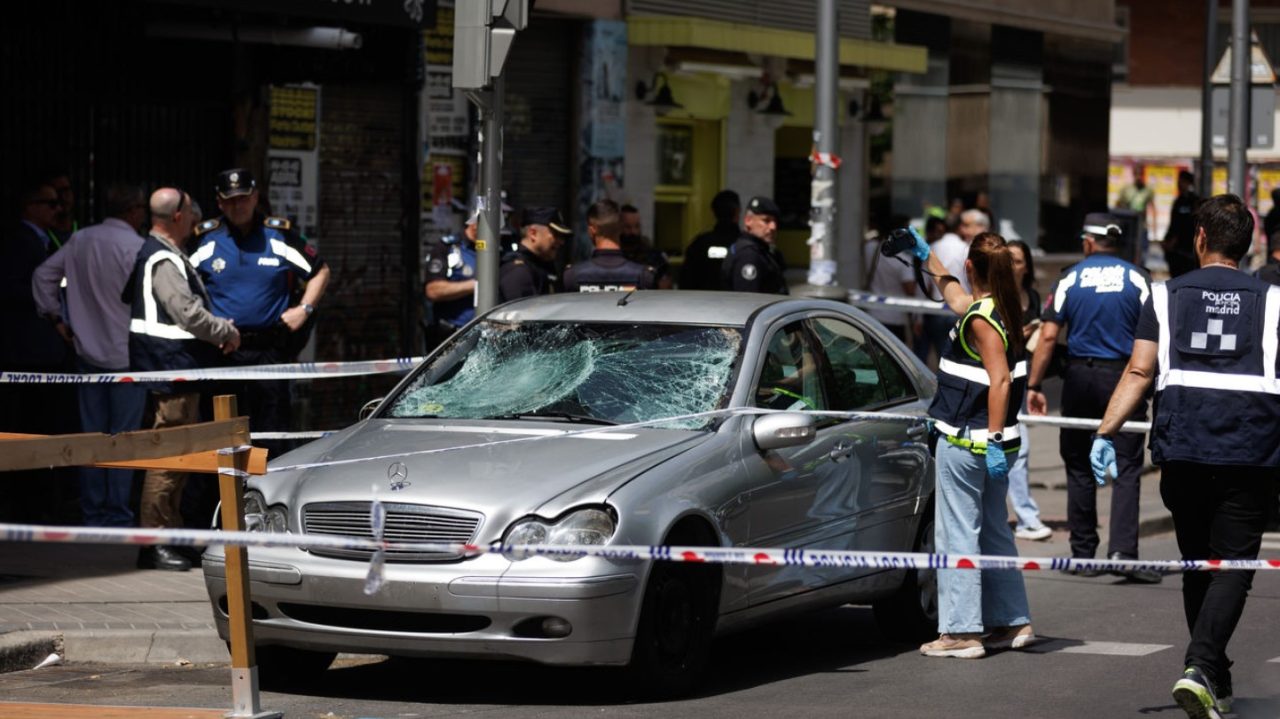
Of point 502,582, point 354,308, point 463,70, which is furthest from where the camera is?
point 354,308

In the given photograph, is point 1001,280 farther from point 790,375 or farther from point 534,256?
point 534,256

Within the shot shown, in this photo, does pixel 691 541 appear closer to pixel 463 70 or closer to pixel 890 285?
pixel 463 70

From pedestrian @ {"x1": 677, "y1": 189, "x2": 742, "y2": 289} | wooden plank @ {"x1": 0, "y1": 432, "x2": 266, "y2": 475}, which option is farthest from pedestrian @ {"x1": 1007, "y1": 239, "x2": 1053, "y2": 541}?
wooden plank @ {"x1": 0, "y1": 432, "x2": 266, "y2": 475}

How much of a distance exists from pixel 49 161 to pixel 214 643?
17.6 ft

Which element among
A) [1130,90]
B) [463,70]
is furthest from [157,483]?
[1130,90]

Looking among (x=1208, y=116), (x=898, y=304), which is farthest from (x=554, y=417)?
(x=1208, y=116)

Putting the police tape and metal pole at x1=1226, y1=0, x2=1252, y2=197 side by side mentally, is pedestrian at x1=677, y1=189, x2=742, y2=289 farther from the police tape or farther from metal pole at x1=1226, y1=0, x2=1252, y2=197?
the police tape

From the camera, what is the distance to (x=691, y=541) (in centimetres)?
784

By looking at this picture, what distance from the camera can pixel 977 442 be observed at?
28.9 feet

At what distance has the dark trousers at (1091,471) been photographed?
11.3 metres

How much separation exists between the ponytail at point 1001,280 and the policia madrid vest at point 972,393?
3cm

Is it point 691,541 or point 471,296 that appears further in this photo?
point 471,296

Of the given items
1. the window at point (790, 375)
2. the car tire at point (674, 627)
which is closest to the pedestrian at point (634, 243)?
the window at point (790, 375)

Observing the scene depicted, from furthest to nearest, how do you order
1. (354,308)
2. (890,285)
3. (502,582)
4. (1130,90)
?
(1130,90) → (890,285) → (354,308) → (502,582)
